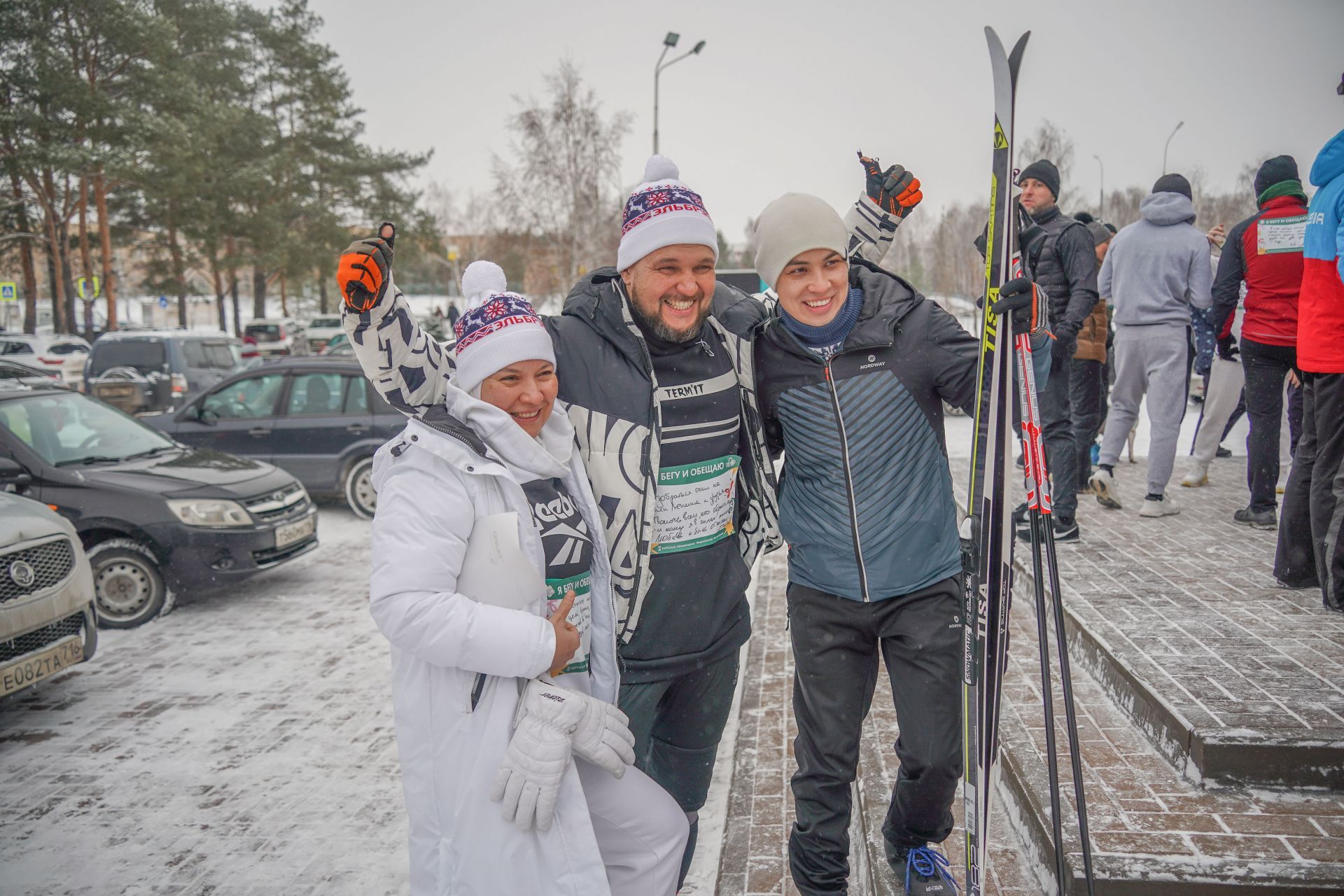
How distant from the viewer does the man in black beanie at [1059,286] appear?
5250 millimetres

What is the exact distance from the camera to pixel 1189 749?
2.91m

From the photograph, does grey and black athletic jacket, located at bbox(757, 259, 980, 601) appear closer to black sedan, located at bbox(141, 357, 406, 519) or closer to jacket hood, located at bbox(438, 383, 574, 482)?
jacket hood, located at bbox(438, 383, 574, 482)

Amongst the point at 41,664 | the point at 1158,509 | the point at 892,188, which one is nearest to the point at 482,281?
the point at 892,188

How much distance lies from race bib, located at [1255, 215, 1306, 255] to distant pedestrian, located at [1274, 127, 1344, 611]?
1.17 m

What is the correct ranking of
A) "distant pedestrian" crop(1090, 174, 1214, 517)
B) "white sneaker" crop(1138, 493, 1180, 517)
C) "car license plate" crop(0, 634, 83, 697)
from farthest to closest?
"white sneaker" crop(1138, 493, 1180, 517) → "distant pedestrian" crop(1090, 174, 1214, 517) → "car license plate" crop(0, 634, 83, 697)

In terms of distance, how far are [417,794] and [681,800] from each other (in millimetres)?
981

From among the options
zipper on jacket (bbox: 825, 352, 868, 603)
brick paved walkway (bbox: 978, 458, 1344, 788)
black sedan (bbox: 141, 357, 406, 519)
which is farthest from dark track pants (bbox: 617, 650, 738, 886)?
black sedan (bbox: 141, 357, 406, 519)

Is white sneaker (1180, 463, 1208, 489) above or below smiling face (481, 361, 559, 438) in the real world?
below

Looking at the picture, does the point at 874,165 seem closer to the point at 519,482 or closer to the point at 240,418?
the point at 519,482

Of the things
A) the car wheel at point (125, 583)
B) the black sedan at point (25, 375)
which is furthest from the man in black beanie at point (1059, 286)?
the black sedan at point (25, 375)

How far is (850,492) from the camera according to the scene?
2600 mm

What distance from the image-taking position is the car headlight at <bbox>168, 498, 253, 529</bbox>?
21.3ft

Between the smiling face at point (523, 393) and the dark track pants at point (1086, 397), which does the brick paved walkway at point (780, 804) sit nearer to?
the smiling face at point (523, 393)

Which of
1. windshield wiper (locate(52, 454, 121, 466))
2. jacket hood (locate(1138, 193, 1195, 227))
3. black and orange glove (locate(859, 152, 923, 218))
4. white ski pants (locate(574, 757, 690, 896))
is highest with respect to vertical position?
jacket hood (locate(1138, 193, 1195, 227))
